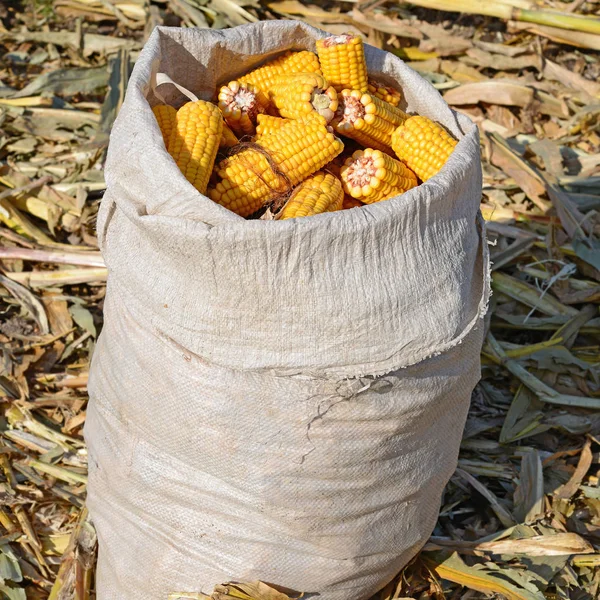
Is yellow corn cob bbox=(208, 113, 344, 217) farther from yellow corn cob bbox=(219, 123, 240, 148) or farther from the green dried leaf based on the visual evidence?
the green dried leaf

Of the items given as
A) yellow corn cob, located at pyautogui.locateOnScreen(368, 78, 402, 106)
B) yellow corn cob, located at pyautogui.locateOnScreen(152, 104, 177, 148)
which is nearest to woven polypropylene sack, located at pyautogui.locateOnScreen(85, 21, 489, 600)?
yellow corn cob, located at pyautogui.locateOnScreen(152, 104, 177, 148)

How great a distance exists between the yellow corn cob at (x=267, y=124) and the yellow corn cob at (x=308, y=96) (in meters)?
0.05

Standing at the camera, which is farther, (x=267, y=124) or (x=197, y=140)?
(x=267, y=124)

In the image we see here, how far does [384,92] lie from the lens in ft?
7.20

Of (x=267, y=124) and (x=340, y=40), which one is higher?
(x=340, y=40)

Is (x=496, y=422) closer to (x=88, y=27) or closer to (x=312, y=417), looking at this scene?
(x=312, y=417)

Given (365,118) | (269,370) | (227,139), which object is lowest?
(269,370)

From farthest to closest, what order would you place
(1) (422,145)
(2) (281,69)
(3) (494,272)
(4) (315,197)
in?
(3) (494,272)
(2) (281,69)
(1) (422,145)
(4) (315,197)

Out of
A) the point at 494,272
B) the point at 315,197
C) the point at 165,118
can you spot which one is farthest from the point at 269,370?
the point at 494,272

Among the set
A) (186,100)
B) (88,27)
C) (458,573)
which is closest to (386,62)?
(186,100)

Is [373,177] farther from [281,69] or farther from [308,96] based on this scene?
[281,69]

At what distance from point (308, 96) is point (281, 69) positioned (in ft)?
0.87

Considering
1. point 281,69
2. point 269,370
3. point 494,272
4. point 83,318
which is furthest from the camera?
point 494,272

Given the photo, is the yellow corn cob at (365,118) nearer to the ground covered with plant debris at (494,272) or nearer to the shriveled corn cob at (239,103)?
the shriveled corn cob at (239,103)
